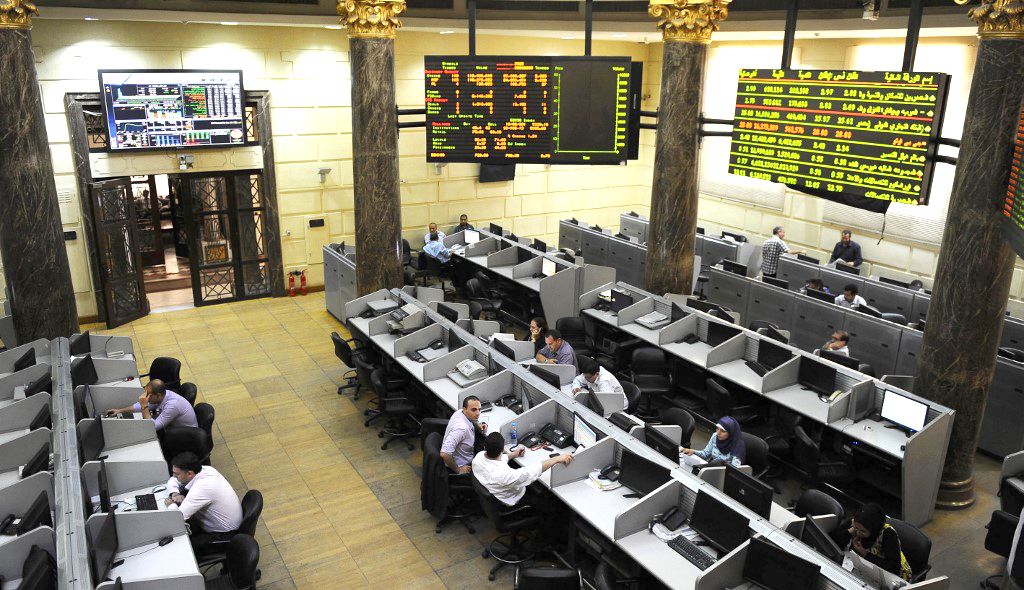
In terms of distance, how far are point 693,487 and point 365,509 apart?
133 inches

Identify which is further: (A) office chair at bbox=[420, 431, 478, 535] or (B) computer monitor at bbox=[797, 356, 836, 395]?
(B) computer monitor at bbox=[797, 356, 836, 395]

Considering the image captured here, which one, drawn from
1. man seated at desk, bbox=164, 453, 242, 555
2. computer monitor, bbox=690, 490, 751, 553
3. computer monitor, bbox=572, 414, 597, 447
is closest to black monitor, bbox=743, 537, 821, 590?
computer monitor, bbox=690, 490, 751, 553

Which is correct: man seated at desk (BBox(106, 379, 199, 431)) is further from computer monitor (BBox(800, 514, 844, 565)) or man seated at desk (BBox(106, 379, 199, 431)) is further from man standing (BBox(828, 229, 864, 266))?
man standing (BBox(828, 229, 864, 266))

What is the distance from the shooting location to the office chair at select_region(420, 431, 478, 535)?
6.88 metres

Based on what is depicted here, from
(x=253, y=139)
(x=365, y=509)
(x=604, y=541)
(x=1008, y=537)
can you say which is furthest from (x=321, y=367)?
(x=1008, y=537)

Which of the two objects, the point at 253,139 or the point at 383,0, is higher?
the point at 383,0

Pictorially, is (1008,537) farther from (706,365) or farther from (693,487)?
(706,365)

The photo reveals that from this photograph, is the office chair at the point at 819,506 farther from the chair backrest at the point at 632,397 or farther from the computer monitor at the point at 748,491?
the chair backrest at the point at 632,397

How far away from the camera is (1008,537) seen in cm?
635

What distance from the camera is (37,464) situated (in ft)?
20.5

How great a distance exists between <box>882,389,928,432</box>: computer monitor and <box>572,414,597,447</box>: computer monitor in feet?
9.85

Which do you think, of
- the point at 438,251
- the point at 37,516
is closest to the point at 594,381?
the point at 37,516

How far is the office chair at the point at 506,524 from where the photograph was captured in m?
6.42

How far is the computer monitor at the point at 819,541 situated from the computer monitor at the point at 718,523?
445mm
